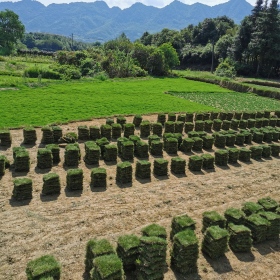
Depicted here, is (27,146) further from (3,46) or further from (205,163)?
(3,46)

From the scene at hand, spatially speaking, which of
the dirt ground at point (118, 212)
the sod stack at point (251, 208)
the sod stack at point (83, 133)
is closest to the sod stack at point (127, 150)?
the dirt ground at point (118, 212)

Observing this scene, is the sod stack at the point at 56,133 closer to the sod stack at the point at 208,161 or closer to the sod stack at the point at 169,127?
the sod stack at the point at 169,127

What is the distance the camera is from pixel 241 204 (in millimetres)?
16969

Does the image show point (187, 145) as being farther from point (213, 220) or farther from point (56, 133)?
point (213, 220)

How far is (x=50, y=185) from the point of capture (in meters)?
16.4

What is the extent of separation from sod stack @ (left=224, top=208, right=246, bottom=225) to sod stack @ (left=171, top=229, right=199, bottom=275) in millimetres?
3281

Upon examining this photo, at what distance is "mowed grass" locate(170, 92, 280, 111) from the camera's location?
43031 mm

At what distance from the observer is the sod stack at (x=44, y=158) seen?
19312 mm

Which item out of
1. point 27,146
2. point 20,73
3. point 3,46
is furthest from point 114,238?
point 3,46

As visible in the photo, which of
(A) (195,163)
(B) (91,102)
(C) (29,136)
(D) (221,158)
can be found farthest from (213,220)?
(B) (91,102)

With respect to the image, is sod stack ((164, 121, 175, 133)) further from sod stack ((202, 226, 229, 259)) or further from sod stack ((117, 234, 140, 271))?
sod stack ((117, 234, 140, 271))

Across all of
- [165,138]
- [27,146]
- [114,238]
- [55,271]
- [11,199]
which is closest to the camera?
[55,271]

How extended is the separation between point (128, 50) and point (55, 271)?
84726 millimetres

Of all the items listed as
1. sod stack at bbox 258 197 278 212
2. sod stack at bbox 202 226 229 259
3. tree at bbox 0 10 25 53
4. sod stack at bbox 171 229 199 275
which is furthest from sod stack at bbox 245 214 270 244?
tree at bbox 0 10 25 53
